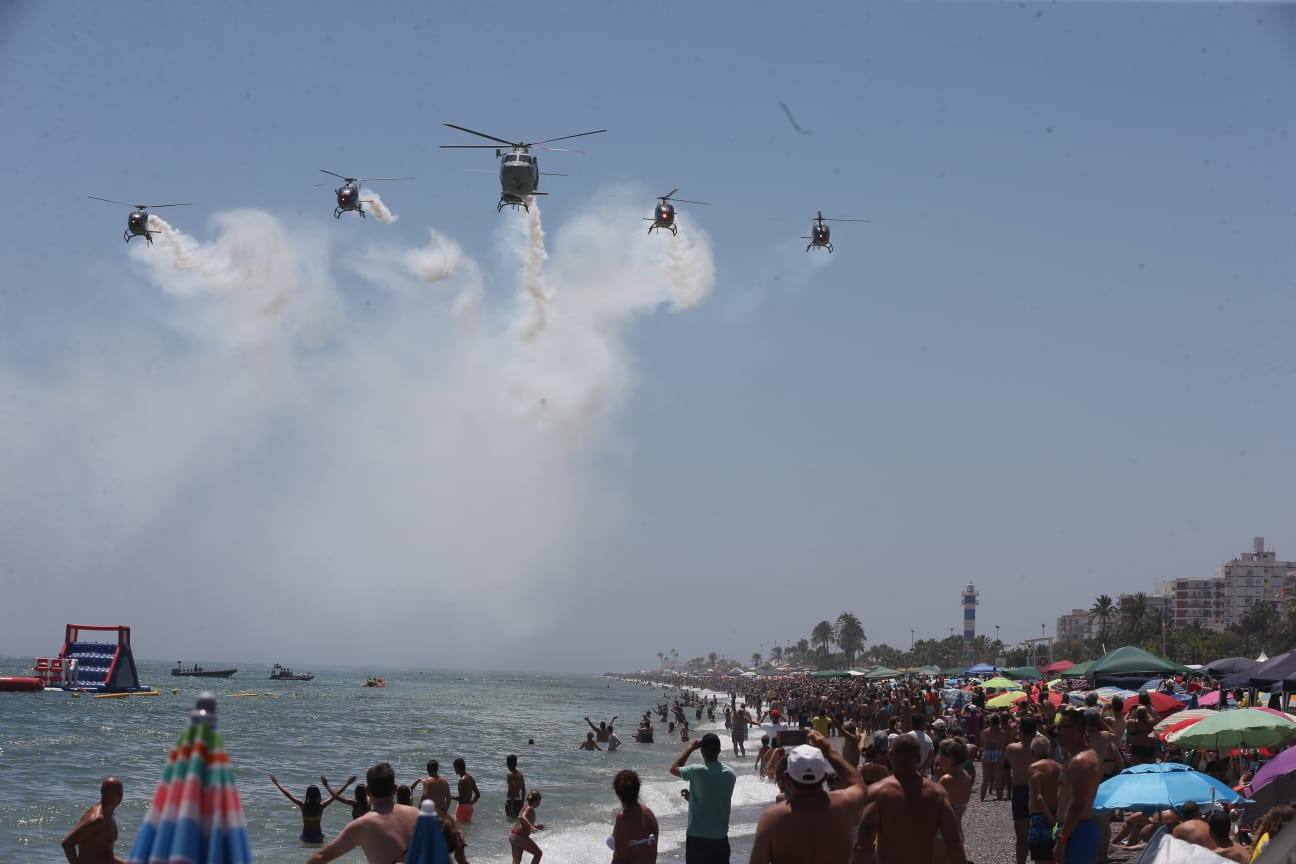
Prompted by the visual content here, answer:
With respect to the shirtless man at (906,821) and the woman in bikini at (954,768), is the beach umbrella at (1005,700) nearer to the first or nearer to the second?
the woman in bikini at (954,768)

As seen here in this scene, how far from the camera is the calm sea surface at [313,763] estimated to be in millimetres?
20422

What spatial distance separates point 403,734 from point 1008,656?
109 metres

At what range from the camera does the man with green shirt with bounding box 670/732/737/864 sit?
7.38m

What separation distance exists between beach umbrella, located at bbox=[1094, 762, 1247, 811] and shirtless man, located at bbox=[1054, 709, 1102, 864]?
147cm

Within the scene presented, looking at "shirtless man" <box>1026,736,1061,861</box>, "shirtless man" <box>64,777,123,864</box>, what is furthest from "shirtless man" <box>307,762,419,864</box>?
"shirtless man" <box>1026,736,1061,861</box>

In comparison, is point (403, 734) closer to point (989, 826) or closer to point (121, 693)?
point (121, 693)

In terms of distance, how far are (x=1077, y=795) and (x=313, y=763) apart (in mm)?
33280

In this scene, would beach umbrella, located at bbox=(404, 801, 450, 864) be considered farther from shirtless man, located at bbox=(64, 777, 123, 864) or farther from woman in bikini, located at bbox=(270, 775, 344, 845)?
woman in bikini, located at bbox=(270, 775, 344, 845)

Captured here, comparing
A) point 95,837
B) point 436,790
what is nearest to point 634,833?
point 95,837

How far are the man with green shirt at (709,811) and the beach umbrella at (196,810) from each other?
12.8ft

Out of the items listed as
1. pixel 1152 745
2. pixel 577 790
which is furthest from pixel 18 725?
pixel 1152 745

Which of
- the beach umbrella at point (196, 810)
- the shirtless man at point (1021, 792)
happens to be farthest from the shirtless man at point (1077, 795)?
the beach umbrella at point (196, 810)

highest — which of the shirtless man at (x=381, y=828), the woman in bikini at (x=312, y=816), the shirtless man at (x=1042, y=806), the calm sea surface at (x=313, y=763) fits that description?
the shirtless man at (x=381, y=828)

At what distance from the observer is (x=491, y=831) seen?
2100 centimetres
